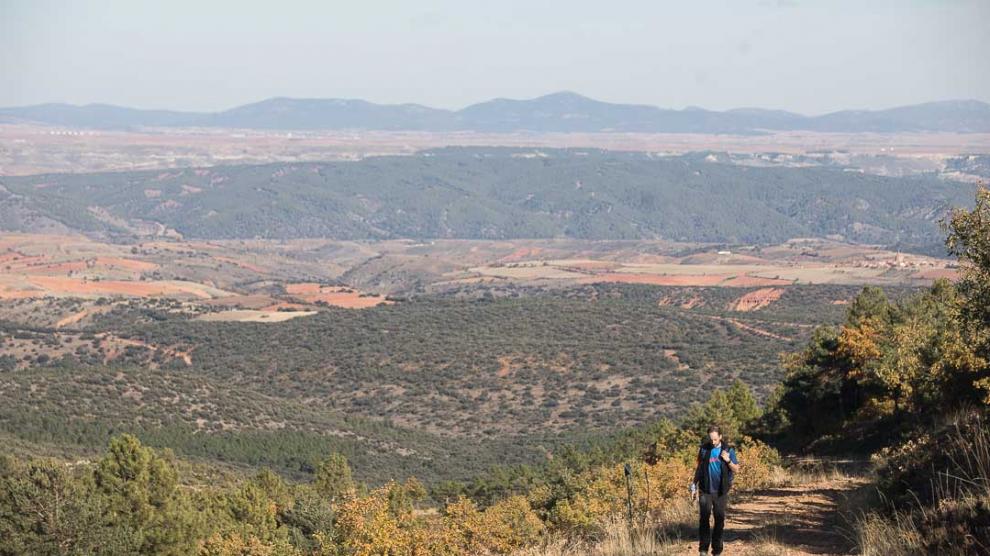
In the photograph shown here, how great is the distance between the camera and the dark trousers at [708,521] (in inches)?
478

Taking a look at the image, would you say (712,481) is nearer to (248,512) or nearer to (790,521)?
(790,521)

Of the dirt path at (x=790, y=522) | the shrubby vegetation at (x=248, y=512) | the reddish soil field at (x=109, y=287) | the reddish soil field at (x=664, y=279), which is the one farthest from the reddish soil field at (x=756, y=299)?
the dirt path at (x=790, y=522)

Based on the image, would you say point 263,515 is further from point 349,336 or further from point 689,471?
point 349,336

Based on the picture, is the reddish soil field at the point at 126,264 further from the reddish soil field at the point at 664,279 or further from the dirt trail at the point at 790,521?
the dirt trail at the point at 790,521

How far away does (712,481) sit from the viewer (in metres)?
12.6

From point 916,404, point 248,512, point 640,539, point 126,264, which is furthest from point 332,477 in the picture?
point 126,264

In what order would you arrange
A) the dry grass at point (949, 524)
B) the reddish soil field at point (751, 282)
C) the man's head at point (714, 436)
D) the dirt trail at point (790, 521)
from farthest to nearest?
1. the reddish soil field at point (751, 282)
2. the man's head at point (714, 436)
3. the dirt trail at point (790, 521)
4. the dry grass at point (949, 524)

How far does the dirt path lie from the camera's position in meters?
12.5

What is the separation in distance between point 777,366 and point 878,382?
46.9 meters

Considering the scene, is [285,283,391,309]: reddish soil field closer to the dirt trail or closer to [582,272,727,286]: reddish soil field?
[582,272,727,286]: reddish soil field

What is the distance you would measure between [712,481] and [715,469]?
150 mm

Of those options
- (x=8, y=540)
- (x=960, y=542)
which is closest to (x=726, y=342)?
(x=8, y=540)

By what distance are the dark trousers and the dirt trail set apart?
314mm

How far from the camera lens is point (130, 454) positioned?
3017 cm
